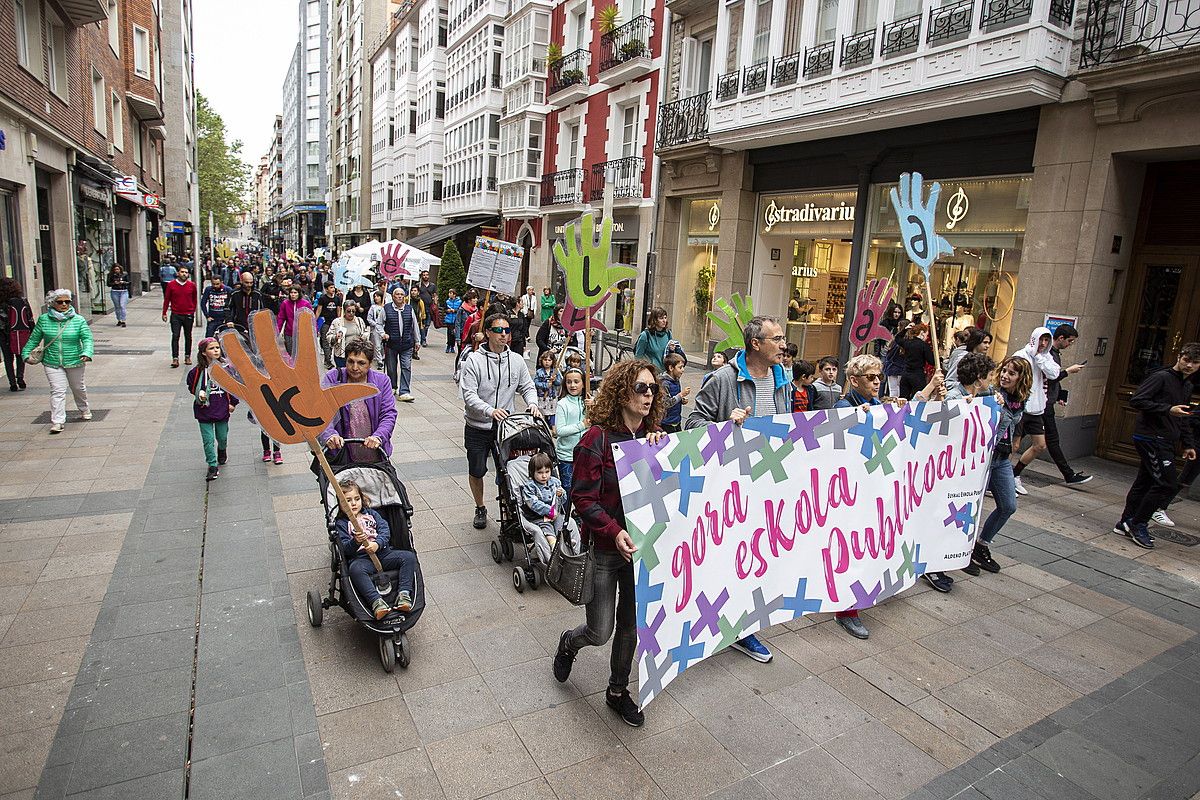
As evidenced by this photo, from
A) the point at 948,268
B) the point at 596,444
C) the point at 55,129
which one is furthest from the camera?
the point at 55,129

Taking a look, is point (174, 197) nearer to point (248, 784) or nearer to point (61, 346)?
point (61, 346)

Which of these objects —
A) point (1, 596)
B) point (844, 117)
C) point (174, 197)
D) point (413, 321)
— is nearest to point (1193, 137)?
point (844, 117)

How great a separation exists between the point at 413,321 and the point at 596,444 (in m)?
9.02

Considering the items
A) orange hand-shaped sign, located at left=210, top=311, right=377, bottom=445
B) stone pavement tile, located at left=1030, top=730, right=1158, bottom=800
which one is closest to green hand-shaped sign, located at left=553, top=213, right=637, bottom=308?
orange hand-shaped sign, located at left=210, top=311, right=377, bottom=445

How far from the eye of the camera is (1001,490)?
5.95 metres

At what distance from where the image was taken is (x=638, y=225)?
20797 mm

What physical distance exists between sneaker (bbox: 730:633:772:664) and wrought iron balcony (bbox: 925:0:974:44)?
10564 millimetres

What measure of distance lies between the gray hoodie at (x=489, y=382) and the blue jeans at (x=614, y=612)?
8.32 ft

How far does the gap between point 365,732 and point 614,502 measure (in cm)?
175

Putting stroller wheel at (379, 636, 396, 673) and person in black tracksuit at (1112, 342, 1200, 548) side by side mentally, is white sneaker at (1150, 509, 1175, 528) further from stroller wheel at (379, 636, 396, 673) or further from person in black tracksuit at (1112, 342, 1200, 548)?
stroller wheel at (379, 636, 396, 673)

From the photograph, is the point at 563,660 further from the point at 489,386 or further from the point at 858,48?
the point at 858,48

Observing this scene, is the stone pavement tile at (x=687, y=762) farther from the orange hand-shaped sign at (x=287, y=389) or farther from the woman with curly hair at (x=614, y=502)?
the orange hand-shaped sign at (x=287, y=389)

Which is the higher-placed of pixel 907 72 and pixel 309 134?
pixel 309 134

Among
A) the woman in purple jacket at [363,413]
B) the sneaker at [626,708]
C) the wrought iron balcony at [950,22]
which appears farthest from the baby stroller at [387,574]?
the wrought iron balcony at [950,22]
